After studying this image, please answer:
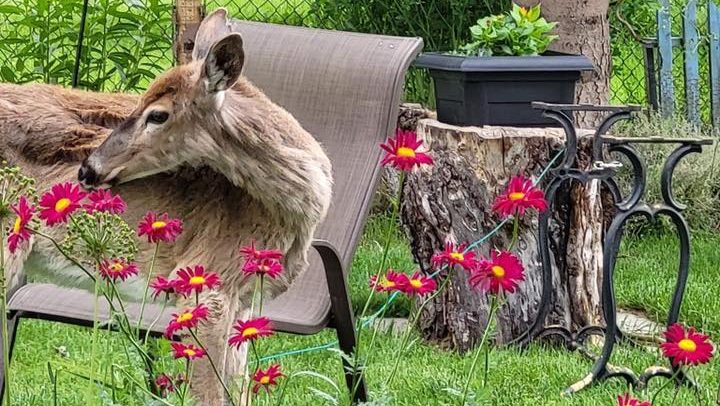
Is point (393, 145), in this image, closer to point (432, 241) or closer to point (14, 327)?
point (14, 327)

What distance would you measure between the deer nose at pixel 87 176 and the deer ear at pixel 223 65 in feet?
1.30

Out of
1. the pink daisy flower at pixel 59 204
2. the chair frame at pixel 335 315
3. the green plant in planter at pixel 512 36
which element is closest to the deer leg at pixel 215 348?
the chair frame at pixel 335 315

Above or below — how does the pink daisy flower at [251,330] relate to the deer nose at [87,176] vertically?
below

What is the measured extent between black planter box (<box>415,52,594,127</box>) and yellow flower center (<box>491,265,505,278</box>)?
2.94 m

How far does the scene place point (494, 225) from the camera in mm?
5441

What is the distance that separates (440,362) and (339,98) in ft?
Answer: 4.25

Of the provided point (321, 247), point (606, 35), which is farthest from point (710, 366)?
point (606, 35)

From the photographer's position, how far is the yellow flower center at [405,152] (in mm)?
2711

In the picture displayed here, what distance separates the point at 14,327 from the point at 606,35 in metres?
3.92

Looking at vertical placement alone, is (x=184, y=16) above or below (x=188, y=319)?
above

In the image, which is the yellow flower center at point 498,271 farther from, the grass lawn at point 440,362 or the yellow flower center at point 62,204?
the grass lawn at point 440,362

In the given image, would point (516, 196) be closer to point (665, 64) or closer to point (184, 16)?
point (184, 16)

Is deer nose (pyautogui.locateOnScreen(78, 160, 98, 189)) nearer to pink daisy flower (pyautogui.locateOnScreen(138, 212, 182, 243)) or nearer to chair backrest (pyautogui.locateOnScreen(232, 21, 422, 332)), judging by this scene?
chair backrest (pyautogui.locateOnScreen(232, 21, 422, 332))

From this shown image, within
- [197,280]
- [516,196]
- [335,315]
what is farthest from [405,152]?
[335,315]
